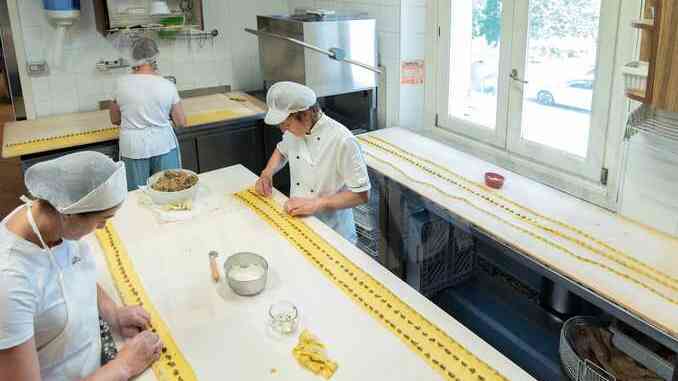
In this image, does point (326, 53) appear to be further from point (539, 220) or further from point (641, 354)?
point (641, 354)

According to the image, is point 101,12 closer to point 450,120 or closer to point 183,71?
point 183,71

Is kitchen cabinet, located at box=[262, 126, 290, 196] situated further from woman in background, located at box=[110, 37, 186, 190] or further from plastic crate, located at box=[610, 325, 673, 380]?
plastic crate, located at box=[610, 325, 673, 380]

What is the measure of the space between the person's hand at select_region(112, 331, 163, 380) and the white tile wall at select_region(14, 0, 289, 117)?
118 inches

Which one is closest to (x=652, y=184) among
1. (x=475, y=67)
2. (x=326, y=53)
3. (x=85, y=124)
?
(x=475, y=67)

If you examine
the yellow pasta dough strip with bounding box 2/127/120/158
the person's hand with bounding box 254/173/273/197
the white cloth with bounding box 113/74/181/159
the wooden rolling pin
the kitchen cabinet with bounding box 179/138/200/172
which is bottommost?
the kitchen cabinet with bounding box 179/138/200/172

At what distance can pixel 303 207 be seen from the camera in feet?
7.50

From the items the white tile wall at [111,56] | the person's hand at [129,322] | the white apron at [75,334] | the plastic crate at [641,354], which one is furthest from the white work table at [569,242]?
the white tile wall at [111,56]

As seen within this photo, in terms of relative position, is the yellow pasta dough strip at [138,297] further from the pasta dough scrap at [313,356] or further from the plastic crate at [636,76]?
the plastic crate at [636,76]

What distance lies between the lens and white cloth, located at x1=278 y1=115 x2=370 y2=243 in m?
2.30

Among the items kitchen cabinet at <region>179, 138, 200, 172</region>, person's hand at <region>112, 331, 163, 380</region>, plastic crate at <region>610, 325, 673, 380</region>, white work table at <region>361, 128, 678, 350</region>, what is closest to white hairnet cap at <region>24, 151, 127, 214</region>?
person's hand at <region>112, 331, 163, 380</region>

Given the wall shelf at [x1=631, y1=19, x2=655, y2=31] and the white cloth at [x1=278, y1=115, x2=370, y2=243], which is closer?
the wall shelf at [x1=631, y1=19, x2=655, y2=31]

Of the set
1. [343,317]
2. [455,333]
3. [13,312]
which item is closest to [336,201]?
[343,317]

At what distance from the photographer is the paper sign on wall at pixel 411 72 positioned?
139 inches

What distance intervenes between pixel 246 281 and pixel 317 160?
2.70 ft
